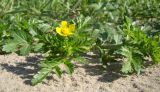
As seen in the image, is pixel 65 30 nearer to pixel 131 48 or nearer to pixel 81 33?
pixel 81 33

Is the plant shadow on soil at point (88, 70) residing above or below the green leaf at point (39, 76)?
below

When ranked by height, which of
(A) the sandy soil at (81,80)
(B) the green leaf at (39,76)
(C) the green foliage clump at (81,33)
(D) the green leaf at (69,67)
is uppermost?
(C) the green foliage clump at (81,33)

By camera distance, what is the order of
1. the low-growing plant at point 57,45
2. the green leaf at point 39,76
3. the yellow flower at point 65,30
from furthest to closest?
the yellow flower at point 65,30
the low-growing plant at point 57,45
the green leaf at point 39,76

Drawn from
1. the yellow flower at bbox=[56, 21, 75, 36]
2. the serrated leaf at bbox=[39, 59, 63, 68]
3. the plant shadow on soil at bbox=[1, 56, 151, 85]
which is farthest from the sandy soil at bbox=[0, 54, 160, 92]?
the yellow flower at bbox=[56, 21, 75, 36]

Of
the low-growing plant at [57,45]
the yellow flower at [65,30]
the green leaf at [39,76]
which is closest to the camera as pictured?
the green leaf at [39,76]

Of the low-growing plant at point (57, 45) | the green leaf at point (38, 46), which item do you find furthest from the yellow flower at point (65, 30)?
the green leaf at point (38, 46)

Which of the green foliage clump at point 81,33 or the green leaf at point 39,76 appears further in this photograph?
the green foliage clump at point 81,33

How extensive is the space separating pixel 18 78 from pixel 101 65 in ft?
2.23

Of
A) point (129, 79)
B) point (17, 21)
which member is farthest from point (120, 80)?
point (17, 21)

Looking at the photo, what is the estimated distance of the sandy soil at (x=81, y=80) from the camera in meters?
2.99

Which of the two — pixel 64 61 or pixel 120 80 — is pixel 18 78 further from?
pixel 120 80

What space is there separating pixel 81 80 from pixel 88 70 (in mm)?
191

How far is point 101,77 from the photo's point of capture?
316 centimetres

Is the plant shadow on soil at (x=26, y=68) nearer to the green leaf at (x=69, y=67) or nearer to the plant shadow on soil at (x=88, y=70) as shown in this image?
→ the plant shadow on soil at (x=88, y=70)
